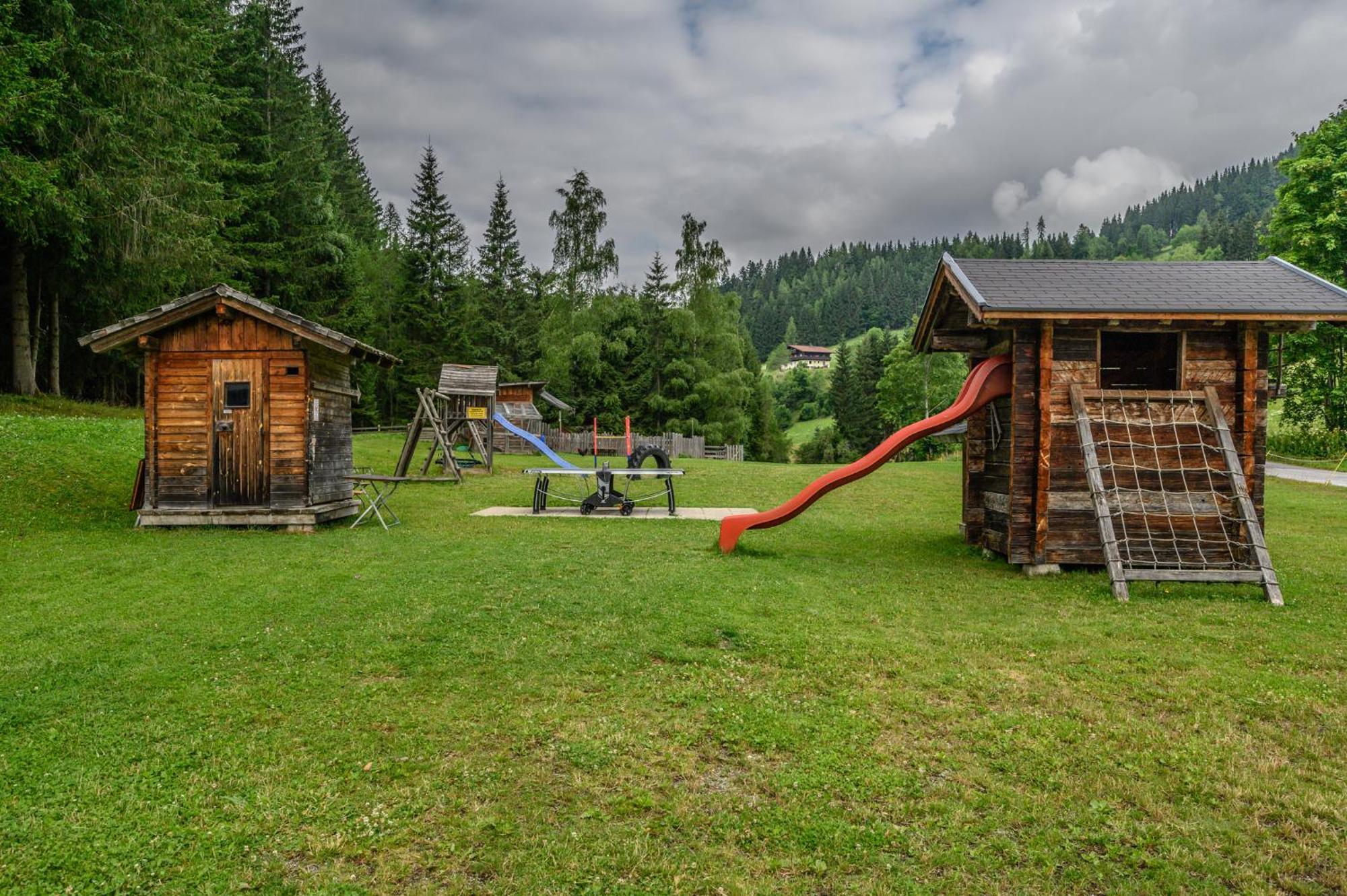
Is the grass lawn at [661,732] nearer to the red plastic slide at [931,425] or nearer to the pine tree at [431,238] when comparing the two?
the red plastic slide at [931,425]

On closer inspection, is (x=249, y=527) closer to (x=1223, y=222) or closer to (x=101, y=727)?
(x=101, y=727)

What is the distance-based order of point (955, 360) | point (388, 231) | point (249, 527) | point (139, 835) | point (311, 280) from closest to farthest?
point (139, 835) < point (249, 527) < point (311, 280) < point (955, 360) < point (388, 231)

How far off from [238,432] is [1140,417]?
15.0 meters

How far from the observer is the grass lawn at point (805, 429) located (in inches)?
3039

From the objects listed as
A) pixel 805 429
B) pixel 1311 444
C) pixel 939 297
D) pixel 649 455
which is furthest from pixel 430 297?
pixel 805 429

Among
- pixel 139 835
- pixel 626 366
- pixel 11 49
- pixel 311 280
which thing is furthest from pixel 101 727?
pixel 626 366

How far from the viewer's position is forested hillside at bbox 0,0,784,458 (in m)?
20.2

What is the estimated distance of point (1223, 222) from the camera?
128875 millimetres

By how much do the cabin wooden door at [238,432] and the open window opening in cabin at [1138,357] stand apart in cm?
1483

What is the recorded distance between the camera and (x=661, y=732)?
4.82 meters

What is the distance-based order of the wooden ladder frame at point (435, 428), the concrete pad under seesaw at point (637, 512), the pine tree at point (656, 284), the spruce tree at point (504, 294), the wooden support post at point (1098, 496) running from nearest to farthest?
the wooden support post at point (1098, 496)
the concrete pad under seesaw at point (637, 512)
the wooden ladder frame at point (435, 428)
the pine tree at point (656, 284)
the spruce tree at point (504, 294)

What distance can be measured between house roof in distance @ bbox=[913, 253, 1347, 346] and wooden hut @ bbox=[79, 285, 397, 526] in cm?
1103

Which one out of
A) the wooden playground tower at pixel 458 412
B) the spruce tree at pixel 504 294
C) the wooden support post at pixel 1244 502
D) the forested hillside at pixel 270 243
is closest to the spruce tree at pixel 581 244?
the forested hillside at pixel 270 243

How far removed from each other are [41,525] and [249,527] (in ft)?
10.1
